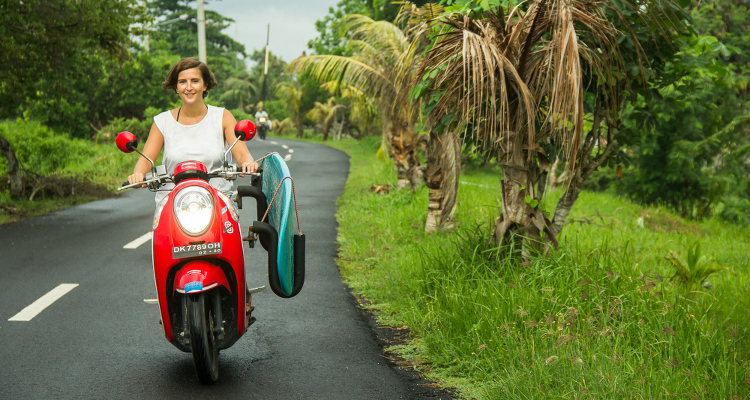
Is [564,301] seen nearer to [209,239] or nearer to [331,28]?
[209,239]

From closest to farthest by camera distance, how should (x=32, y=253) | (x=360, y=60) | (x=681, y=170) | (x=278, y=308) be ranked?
(x=278, y=308), (x=32, y=253), (x=360, y=60), (x=681, y=170)

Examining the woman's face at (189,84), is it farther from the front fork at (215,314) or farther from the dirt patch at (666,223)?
the dirt patch at (666,223)

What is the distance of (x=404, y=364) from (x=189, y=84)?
226cm

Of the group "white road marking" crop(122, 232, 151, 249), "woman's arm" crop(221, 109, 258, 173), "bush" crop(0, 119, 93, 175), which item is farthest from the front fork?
"bush" crop(0, 119, 93, 175)

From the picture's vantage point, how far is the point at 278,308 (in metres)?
5.62

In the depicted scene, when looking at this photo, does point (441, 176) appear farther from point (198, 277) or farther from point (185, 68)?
point (198, 277)

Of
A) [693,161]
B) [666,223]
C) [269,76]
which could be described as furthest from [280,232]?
[269,76]

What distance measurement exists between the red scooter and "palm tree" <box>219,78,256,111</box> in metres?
58.9

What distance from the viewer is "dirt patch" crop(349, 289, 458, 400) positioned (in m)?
3.80

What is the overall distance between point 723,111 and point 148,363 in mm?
17843

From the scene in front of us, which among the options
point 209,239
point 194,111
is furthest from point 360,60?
point 209,239

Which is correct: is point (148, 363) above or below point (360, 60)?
below

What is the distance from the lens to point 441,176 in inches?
335

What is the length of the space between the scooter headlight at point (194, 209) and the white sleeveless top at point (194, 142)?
527 millimetres
